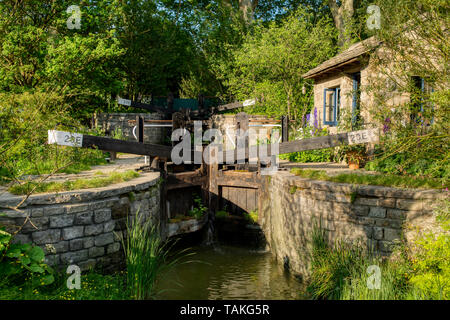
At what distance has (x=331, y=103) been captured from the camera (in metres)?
11.8

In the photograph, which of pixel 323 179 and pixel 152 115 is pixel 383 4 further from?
pixel 152 115

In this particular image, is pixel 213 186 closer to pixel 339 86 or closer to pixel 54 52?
pixel 339 86

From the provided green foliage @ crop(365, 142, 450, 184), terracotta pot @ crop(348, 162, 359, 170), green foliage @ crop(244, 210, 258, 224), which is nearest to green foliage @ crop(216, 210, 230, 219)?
green foliage @ crop(244, 210, 258, 224)

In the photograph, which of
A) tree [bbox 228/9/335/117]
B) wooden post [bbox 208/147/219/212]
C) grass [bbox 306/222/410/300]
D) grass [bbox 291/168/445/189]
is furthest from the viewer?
tree [bbox 228/9/335/117]

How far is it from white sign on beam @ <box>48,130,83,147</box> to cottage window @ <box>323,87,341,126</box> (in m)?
7.91

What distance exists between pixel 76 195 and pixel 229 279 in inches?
128

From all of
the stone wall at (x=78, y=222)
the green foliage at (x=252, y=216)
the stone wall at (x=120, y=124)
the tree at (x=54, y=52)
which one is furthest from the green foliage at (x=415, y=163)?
the stone wall at (x=120, y=124)

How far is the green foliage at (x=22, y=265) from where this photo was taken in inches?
167

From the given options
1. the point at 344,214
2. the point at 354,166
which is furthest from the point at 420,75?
the point at 354,166

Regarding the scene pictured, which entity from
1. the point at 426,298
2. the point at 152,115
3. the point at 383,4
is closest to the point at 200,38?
the point at 152,115

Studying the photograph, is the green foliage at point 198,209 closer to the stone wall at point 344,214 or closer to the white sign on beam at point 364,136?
the stone wall at point 344,214

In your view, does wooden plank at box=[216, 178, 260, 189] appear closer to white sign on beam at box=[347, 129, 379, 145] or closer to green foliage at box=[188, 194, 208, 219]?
green foliage at box=[188, 194, 208, 219]

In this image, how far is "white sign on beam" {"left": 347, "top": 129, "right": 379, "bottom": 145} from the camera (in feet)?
19.2

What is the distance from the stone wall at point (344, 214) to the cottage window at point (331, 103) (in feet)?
15.9
